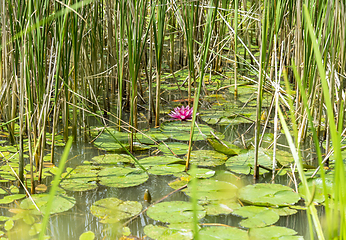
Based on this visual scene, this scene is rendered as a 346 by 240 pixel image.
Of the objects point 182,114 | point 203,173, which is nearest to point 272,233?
point 203,173

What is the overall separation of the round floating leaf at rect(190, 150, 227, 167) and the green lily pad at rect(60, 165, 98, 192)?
429 millimetres

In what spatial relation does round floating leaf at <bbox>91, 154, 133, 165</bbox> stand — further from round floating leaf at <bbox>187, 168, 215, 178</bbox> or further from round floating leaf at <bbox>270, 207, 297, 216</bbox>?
round floating leaf at <bbox>270, 207, 297, 216</bbox>

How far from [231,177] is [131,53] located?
694 millimetres

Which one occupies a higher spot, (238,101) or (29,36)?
(29,36)

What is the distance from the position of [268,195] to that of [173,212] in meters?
0.35

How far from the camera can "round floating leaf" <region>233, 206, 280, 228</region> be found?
0.98 m

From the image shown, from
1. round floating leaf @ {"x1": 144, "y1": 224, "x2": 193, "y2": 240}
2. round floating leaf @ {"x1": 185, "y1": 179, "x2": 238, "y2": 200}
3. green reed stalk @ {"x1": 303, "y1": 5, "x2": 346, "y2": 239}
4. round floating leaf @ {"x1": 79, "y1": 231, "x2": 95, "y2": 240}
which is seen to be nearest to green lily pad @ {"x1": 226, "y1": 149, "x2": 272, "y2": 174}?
round floating leaf @ {"x1": 185, "y1": 179, "x2": 238, "y2": 200}

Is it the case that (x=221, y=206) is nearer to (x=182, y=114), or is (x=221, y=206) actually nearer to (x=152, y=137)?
(x=152, y=137)

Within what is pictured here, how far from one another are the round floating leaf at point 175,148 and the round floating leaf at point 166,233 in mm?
576

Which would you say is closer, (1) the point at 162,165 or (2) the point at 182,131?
(1) the point at 162,165

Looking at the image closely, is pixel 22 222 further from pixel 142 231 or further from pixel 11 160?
pixel 11 160

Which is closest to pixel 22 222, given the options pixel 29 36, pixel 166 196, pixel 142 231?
pixel 142 231

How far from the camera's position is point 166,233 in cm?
94

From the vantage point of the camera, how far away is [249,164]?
1380 millimetres
